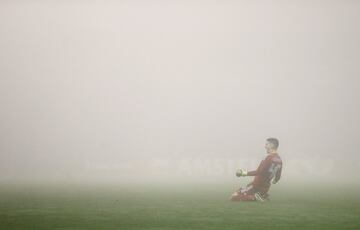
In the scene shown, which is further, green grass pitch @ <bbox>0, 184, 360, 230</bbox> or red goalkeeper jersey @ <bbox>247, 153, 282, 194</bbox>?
red goalkeeper jersey @ <bbox>247, 153, 282, 194</bbox>

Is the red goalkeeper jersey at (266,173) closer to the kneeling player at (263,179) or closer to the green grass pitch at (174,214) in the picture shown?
the kneeling player at (263,179)

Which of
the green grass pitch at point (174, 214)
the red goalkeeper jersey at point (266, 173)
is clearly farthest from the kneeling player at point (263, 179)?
the green grass pitch at point (174, 214)

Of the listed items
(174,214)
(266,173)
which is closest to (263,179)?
(266,173)

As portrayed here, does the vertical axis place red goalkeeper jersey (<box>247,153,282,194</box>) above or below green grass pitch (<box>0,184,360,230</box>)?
above

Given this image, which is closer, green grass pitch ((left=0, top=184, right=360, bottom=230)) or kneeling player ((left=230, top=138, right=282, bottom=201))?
green grass pitch ((left=0, top=184, right=360, bottom=230))

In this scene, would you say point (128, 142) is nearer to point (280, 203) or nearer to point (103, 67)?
point (103, 67)

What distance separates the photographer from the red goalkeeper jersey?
9656 millimetres

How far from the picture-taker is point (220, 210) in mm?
8320

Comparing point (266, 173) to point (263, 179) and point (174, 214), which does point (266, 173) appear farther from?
point (174, 214)

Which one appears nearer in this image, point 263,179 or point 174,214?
point 174,214

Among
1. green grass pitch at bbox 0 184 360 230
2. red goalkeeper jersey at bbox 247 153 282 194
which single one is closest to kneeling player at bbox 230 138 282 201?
red goalkeeper jersey at bbox 247 153 282 194

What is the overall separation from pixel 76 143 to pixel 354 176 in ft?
37.1

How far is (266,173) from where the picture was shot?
9.67 metres

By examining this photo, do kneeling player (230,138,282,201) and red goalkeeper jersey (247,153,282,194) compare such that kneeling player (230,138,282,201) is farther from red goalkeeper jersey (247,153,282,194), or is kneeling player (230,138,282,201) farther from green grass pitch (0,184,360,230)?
green grass pitch (0,184,360,230)
